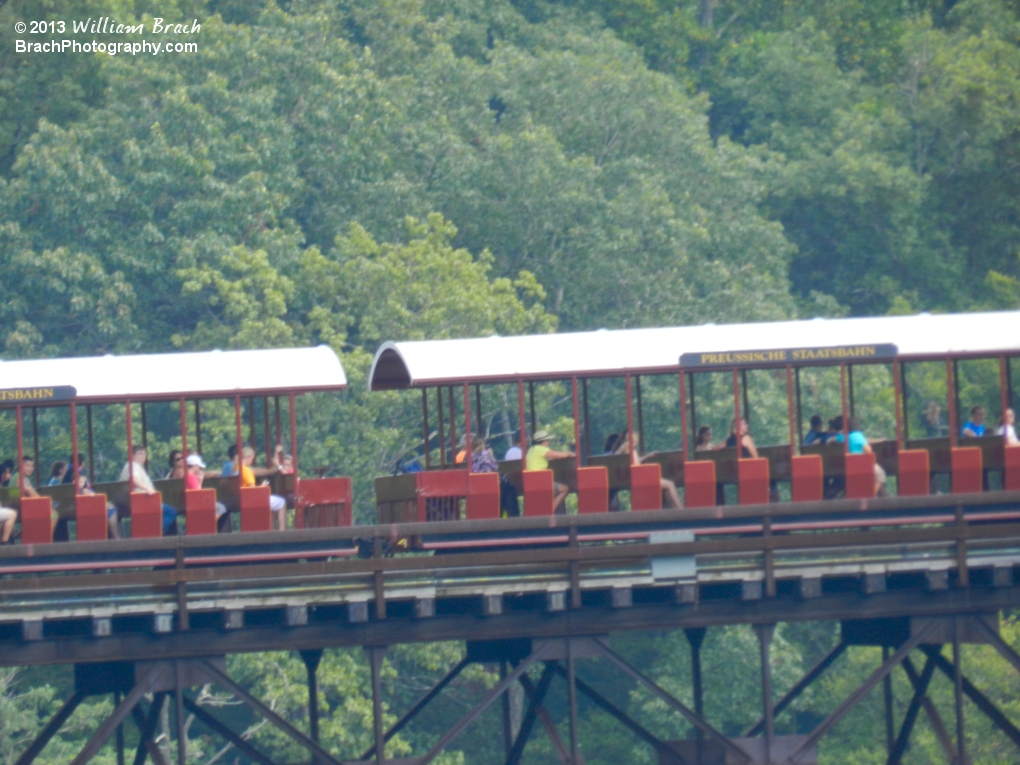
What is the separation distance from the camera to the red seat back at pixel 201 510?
1766 cm

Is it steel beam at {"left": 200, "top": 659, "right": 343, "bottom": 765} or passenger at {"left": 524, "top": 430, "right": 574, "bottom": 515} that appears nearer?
steel beam at {"left": 200, "top": 659, "right": 343, "bottom": 765}

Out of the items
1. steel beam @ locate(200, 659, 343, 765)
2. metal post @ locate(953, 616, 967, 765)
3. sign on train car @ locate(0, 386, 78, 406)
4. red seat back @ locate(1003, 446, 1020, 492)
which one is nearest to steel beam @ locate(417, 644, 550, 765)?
steel beam @ locate(200, 659, 343, 765)

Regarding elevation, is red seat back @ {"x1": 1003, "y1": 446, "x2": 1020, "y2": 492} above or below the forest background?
below

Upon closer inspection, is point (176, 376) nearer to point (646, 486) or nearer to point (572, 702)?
point (646, 486)

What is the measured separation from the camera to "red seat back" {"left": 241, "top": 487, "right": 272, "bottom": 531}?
1778 centimetres

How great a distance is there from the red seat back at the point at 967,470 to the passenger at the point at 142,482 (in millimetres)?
7613

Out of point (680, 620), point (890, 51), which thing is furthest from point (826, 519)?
point (890, 51)

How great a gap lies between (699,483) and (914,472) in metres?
2.26

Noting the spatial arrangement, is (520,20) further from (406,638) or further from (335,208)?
(406,638)

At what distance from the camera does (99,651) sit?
15.8 m

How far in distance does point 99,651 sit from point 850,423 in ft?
25.6

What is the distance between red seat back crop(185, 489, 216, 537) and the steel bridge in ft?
3.34

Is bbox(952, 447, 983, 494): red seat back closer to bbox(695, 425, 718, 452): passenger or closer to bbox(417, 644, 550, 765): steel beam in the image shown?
bbox(695, 425, 718, 452): passenger

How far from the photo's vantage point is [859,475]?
18.4 meters
